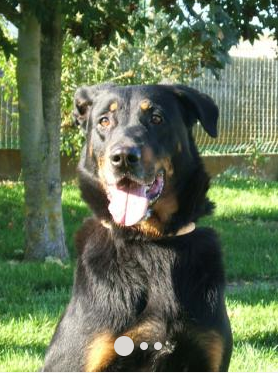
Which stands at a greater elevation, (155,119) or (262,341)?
(155,119)

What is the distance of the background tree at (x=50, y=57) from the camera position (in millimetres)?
7641

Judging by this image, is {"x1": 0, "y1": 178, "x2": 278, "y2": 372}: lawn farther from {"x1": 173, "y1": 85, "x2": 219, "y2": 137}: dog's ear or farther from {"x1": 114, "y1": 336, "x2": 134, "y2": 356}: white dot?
{"x1": 173, "y1": 85, "x2": 219, "y2": 137}: dog's ear

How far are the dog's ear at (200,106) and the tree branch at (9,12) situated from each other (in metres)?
3.35

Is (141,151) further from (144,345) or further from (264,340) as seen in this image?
(264,340)

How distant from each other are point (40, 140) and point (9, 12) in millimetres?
1661

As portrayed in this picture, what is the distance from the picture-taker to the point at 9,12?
745 centimetres

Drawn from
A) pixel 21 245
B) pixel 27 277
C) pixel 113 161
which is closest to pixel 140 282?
pixel 113 161

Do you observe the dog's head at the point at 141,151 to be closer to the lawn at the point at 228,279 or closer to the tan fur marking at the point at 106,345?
the tan fur marking at the point at 106,345

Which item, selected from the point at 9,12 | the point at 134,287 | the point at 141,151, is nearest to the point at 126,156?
the point at 141,151

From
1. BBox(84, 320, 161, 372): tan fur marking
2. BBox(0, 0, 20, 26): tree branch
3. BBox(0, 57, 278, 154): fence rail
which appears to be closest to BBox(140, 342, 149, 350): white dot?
BBox(84, 320, 161, 372): tan fur marking

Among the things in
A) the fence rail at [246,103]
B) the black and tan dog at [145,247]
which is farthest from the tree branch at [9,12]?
the fence rail at [246,103]

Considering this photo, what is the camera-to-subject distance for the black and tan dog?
12.7 ft

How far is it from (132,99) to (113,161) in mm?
426

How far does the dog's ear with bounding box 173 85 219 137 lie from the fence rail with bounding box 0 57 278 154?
11.9 meters
